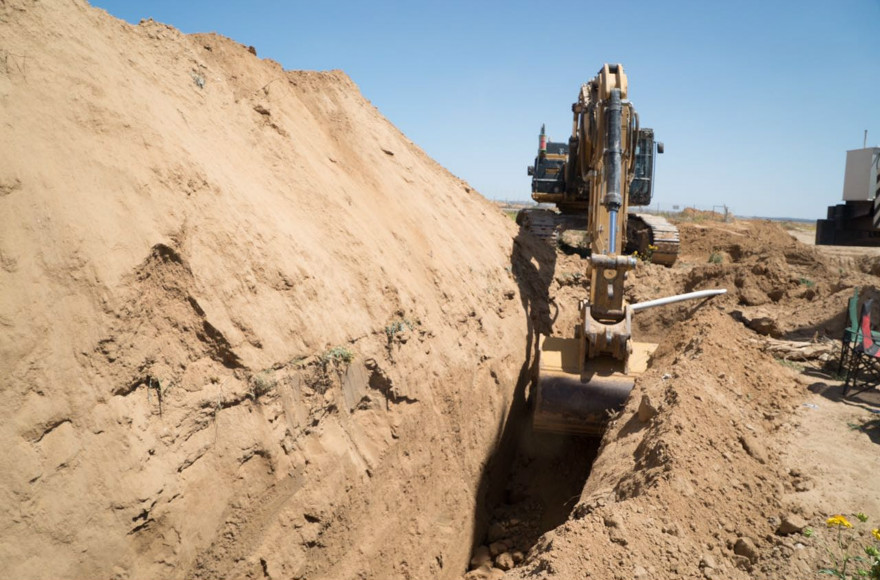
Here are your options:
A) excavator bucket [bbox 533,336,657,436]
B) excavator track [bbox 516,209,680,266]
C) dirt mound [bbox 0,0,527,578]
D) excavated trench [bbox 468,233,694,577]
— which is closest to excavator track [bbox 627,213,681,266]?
excavator track [bbox 516,209,680,266]

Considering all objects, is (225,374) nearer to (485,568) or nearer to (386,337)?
(386,337)

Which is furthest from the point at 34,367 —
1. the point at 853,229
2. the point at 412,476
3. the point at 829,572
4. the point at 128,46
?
the point at 853,229

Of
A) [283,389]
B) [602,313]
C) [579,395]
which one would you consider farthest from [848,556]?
[283,389]

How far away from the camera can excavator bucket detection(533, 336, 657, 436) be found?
6.39 meters

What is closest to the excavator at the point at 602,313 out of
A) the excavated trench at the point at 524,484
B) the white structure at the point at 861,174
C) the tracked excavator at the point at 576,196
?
the excavated trench at the point at 524,484

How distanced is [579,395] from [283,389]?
10.9 feet

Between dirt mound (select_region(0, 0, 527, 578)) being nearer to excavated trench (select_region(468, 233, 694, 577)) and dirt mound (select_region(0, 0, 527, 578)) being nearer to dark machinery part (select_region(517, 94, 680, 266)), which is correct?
excavated trench (select_region(468, 233, 694, 577))

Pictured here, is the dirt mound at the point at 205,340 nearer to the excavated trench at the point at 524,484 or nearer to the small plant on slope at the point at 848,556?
the excavated trench at the point at 524,484

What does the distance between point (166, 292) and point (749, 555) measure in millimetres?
4271

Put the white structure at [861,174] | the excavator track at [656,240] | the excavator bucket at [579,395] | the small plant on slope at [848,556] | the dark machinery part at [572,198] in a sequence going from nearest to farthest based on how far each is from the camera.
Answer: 1. the small plant on slope at [848,556]
2. the excavator bucket at [579,395]
3. the dark machinery part at [572,198]
4. the excavator track at [656,240]
5. the white structure at [861,174]

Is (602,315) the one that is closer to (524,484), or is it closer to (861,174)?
(524,484)

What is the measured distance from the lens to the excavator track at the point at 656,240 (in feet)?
43.2

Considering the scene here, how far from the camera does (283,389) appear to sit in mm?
4500

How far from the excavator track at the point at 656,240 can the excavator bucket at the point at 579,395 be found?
23.7 feet
